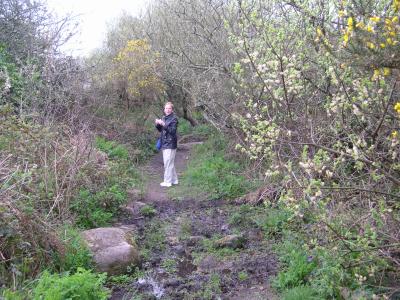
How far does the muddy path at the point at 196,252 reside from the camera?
18.2 ft

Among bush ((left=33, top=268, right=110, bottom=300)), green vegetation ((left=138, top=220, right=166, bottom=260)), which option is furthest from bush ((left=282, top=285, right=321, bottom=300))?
green vegetation ((left=138, top=220, right=166, bottom=260))

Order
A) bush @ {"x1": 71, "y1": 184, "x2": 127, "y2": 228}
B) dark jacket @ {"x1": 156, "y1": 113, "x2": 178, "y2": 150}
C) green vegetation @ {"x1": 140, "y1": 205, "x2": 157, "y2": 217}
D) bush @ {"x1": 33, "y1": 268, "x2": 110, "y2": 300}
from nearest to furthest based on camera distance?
bush @ {"x1": 33, "y1": 268, "x2": 110, "y2": 300} → bush @ {"x1": 71, "y1": 184, "x2": 127, "y2": 228} → green vegetation @ {"x1": 140, "y1": 205, "x2": 157, "y2": 217} → dark jacket @ {"x1": 156, "y1": 113, "x2": 178, "y2": 150}

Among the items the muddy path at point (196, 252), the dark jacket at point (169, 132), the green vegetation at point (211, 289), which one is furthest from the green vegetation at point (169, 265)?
the dark jacket at point (169, 132)

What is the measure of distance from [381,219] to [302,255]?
1276 mm

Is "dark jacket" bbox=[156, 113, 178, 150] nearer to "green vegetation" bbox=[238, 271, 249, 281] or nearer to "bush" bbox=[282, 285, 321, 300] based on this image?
"green vegetation" bbox=[238, 271, 249, 281]

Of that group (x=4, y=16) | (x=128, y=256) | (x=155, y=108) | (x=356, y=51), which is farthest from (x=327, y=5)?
(x=155, y=108)

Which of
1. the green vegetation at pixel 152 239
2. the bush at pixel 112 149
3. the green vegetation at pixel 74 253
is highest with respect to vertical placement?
the bush at pixel 112 149

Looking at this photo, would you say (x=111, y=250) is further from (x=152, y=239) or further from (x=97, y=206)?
(x=97, y=206)

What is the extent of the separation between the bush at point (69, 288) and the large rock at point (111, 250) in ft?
3.72

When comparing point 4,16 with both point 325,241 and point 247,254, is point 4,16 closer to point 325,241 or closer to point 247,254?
point 247,254

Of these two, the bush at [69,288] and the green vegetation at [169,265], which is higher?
the bush at [69,288]

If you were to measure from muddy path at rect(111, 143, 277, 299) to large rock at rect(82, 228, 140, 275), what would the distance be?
0.20 metres

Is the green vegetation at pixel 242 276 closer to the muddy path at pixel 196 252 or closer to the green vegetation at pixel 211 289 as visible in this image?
the muddy path at pixel 196 252

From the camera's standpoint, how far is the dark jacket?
10.9m
